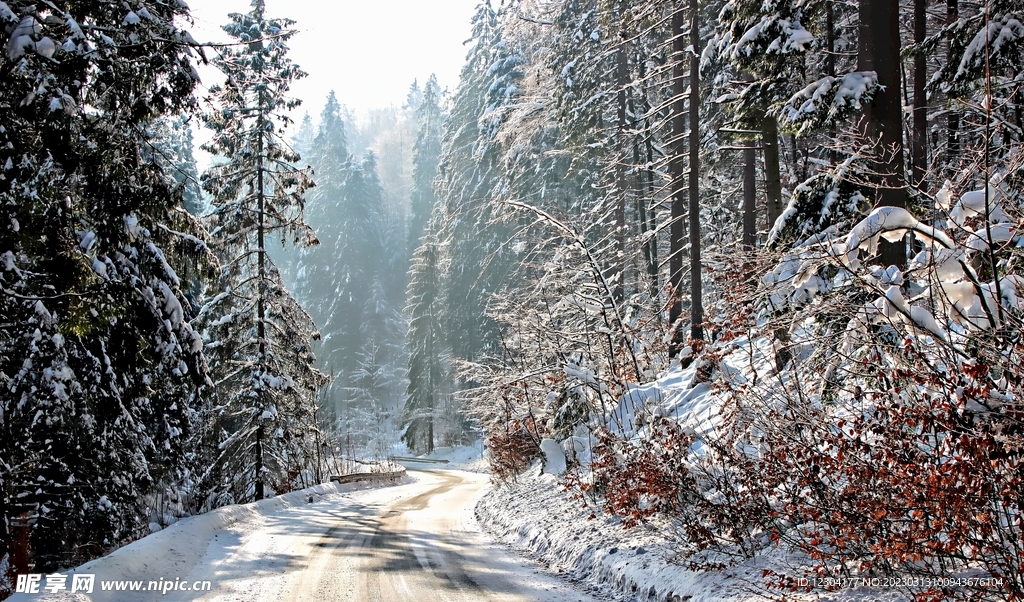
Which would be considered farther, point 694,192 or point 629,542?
point 694,192

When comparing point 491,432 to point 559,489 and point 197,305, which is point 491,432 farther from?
point 197,305

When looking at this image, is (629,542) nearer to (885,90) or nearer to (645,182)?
(885,90)

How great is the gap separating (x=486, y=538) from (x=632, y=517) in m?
4.17

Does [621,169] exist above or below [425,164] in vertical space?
below

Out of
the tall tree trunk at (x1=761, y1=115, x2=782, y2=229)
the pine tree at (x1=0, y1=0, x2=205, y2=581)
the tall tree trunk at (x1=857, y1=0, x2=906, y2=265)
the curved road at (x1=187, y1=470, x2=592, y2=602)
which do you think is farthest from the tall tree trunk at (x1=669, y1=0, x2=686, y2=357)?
the pine tree at (x1=0, y1=0, x2=205, y2=581)

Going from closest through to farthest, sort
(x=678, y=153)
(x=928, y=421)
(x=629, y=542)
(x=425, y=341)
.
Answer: (x=928, y=421), (x=629, y=542), (x=678, y=153), (x=425, y=341)

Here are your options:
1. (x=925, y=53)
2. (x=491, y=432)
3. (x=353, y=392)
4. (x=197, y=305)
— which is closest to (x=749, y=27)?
(x=925, y=53)

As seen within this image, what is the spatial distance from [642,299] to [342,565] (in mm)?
16210

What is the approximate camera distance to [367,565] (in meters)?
8.75

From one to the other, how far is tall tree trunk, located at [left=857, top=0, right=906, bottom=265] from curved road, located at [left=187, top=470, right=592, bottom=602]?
6656 mm

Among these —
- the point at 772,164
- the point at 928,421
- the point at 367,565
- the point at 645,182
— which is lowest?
the point at 367,565

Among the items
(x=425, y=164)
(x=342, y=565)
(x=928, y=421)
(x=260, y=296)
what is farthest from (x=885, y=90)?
(x=425, y=164)

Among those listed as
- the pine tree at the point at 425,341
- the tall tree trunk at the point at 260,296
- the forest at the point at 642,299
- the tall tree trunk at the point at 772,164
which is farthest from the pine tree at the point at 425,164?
the tall tree trunk at the point at 772,164

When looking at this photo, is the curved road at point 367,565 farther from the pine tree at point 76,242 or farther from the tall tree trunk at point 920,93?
the tall tree trunk at point 920,93
